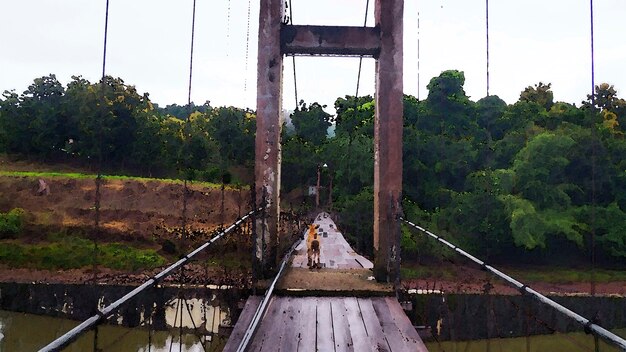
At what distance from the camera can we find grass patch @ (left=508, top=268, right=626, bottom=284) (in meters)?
19.4

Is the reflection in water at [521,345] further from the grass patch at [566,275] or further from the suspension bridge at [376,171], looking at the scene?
the suspension bridge at [376,171]

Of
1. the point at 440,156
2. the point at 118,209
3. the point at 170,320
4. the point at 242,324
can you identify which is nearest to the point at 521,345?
the point at 440,156

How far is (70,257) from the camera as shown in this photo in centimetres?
2034

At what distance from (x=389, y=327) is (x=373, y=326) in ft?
0.36

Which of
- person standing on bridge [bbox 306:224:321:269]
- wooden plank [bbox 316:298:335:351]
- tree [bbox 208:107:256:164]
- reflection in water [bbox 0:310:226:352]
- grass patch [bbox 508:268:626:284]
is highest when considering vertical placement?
tree [bbox 208:107:256:164]

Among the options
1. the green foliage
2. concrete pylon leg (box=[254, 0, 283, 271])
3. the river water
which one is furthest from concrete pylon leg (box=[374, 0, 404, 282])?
the green foliage

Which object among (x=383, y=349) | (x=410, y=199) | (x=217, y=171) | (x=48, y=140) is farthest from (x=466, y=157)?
(x=48, y=140)

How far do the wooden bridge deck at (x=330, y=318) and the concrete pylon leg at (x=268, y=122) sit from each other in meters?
0.50

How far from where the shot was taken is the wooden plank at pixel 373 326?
2834mm

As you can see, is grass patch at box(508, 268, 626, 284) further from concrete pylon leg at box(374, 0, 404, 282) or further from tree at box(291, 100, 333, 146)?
tree at box(291, 100, 333, 146)

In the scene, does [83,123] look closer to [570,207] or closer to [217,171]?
[217,171]

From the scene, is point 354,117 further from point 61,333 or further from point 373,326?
point 373,326

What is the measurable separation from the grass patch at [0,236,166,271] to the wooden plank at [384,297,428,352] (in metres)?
18.2

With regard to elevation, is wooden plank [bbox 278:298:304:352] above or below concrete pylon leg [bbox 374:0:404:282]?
below
